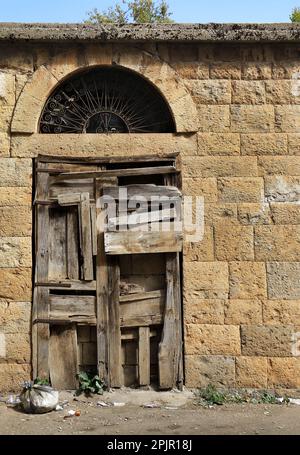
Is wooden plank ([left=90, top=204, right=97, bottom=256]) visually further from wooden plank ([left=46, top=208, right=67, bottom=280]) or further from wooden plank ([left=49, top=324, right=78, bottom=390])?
wooden plank ([left=49, top=324, right=78, bottom=390])

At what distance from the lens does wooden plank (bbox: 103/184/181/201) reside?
5.59 metres

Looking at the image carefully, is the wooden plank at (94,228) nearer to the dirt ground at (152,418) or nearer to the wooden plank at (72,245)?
the wooden plank at (72,245)

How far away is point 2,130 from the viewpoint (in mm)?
5609

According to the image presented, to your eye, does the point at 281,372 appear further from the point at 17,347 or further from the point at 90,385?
the point at 17,347

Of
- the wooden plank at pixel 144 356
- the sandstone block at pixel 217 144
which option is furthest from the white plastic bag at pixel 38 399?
the sandstone block at pixel 217 144

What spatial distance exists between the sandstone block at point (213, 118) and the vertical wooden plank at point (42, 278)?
72.1 inches

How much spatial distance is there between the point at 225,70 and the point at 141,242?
7.02 feet

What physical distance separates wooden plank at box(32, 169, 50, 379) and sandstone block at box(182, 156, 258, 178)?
1593mm

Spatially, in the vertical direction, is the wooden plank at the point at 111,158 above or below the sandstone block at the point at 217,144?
below

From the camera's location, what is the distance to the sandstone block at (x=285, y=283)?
5543 millimetres

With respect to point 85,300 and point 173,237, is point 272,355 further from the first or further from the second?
point 85,300

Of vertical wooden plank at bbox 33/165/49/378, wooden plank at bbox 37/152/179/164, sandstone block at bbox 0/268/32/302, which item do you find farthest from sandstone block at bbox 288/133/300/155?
sandstone block at bbox 0/268/32/302

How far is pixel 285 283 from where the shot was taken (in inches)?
219

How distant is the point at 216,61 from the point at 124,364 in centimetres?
351
